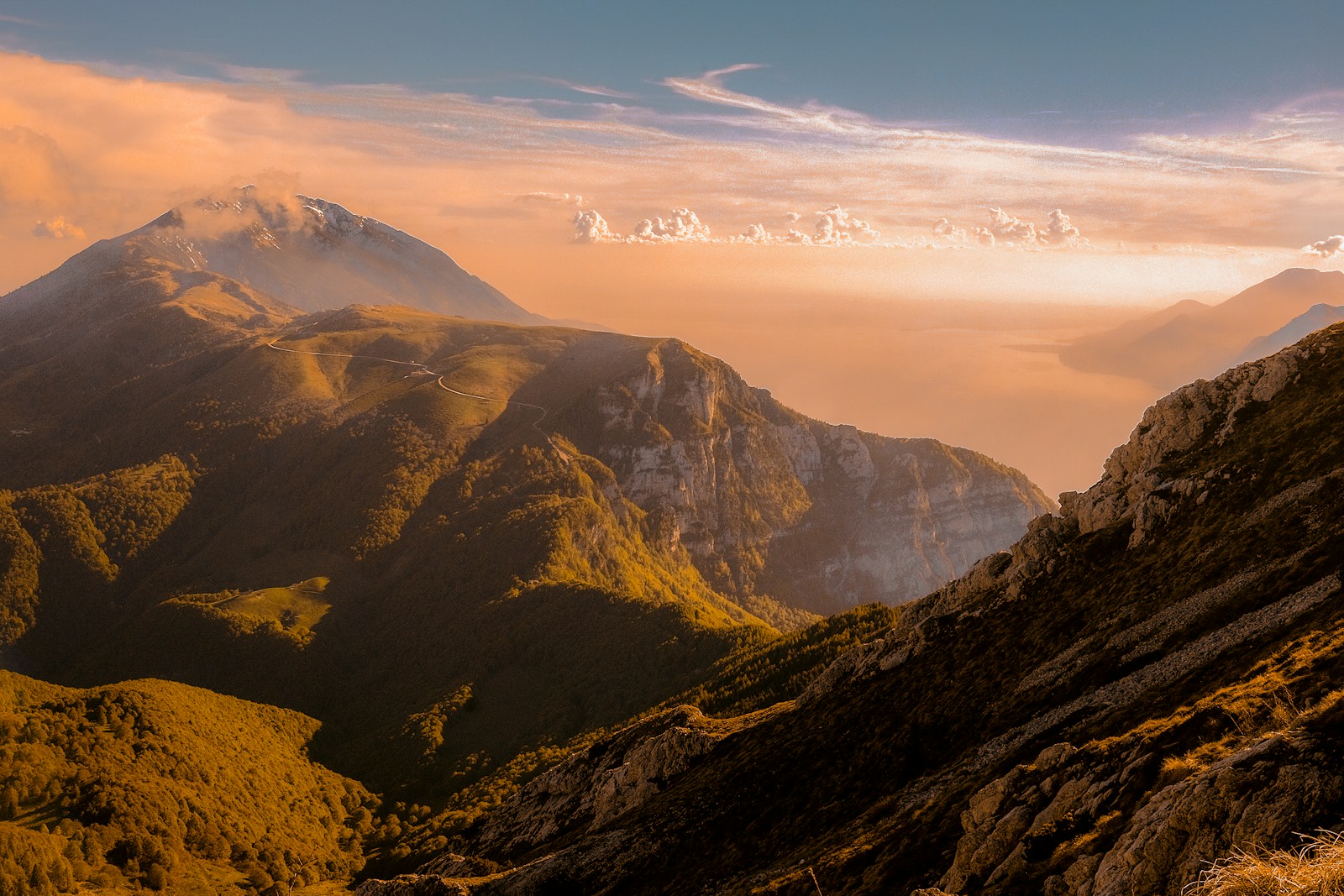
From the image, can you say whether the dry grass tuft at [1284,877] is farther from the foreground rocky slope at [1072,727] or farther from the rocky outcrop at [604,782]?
the rocky outcrop at [604,782]

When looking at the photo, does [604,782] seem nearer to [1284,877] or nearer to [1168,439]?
[1168,439]

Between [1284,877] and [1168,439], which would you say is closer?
[1284,877]

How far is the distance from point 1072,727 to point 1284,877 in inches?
1490

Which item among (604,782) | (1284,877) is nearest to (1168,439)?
(604,782)

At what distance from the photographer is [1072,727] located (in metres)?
59.2

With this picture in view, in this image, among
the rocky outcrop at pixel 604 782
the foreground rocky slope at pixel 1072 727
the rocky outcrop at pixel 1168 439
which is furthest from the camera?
the rocky outcrop at pixel 604 782

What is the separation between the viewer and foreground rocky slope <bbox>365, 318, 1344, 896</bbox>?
3997cm

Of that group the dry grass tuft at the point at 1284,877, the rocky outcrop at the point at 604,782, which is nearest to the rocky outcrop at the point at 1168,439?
the rocky outcrop at the point at 604,782

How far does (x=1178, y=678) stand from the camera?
187 feet

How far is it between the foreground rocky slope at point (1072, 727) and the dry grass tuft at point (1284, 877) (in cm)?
692

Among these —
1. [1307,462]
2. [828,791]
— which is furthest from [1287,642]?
[828,791]

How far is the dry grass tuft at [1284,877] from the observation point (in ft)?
74.5

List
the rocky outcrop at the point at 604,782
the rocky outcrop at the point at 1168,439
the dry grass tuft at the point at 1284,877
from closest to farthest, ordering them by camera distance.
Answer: the dry grass tuft at the point at 1284,877 → the rocky outcrop at the point at 1168,439 → the rocky outcrop at the point at 604,782

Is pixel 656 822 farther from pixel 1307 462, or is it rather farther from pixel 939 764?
pixel 1307 462
